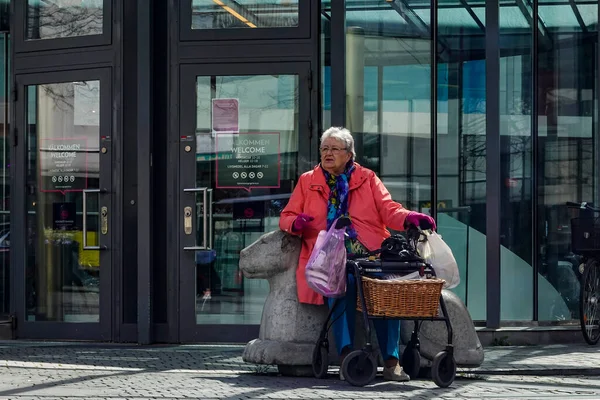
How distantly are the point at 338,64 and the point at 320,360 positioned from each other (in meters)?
3.35

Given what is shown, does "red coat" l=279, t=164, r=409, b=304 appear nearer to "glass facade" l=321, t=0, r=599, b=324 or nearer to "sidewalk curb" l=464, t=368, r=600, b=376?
"sidewalk curb" l=464, t=368, r=600, b=376

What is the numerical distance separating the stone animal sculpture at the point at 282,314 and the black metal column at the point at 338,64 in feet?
7.56

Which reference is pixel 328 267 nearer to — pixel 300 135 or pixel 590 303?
pixel 300 135

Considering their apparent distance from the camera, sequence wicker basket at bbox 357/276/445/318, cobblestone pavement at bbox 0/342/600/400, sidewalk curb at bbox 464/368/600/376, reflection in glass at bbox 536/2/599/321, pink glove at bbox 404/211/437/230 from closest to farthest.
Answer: cobblestone pavement at bbox 0/342/600/400, wicker basket at bbox 357/276/445/318, pink glove at bbox 404/211/437/230, sidewalk curb at bbox 464/368/600/376, reflection in glass at bbox 536/2/599/321

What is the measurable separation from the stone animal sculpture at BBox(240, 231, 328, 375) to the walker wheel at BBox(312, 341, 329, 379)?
0.14m

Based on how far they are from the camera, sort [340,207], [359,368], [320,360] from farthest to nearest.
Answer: [340,207]
[320,360]
[359,368]

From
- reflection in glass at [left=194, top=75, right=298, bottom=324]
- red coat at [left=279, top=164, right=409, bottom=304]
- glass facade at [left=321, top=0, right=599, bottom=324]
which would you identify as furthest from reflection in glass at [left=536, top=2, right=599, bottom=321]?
red coat at [left=279, top=164, right=409, bottom=304]

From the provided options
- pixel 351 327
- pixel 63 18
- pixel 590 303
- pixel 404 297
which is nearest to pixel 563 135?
pixel 590 303

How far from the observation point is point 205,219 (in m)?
10.5

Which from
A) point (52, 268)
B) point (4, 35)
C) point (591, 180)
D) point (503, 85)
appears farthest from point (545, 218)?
point (4, 35)

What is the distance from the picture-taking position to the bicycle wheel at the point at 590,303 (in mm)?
10258

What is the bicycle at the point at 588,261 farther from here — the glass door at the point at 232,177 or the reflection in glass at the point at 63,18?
the reflection in glass at the point at 63,18

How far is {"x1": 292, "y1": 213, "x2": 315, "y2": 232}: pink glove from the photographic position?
313 inches

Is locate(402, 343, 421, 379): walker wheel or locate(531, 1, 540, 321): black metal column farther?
locate(531, 1, 540, 321): black metal column
